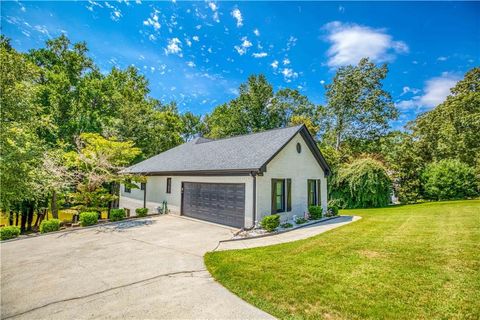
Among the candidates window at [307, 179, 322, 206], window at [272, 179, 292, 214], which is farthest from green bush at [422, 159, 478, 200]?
window at [272, 179, 292, 214]

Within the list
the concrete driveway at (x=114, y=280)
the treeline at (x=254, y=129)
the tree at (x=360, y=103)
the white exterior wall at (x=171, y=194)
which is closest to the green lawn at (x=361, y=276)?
the concrete driveway at (x=114, y=280)

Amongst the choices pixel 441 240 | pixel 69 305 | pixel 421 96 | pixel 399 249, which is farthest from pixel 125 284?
pixel 421 96

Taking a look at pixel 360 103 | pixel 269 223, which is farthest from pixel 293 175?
pixel 360 103

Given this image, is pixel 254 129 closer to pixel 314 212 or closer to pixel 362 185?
pixel 362 185

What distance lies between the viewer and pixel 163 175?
17859 mm

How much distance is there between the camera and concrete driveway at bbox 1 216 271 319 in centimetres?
455

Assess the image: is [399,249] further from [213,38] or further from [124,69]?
[124,69]

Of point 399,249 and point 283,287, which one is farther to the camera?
point 399,249

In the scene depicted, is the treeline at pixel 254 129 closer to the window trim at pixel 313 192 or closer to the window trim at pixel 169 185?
the window trim at pixel 169 185

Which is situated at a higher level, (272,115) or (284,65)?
(284,65)

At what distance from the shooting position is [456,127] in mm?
31109

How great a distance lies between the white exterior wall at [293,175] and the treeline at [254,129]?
7846 millimetres

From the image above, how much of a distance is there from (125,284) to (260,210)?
7.04 metres

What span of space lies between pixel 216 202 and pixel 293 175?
4.51 m
